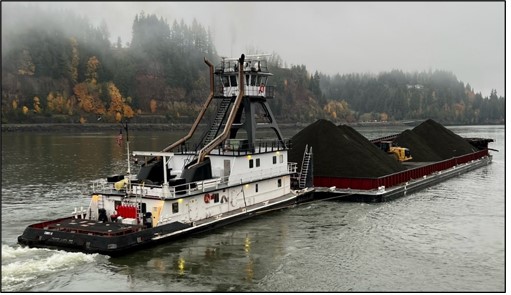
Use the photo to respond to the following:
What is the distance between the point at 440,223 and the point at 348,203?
762 cm

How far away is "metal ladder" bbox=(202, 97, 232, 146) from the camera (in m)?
33.5

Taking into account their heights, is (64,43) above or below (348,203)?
above

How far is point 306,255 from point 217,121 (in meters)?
12.3

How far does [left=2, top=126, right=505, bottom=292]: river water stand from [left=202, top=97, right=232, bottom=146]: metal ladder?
20.4 feet

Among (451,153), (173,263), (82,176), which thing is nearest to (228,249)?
(173,263)

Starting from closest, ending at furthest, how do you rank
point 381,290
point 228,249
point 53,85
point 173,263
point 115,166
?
point 381,290
point 173,263
point 228,249
point 115,166
point 53,85

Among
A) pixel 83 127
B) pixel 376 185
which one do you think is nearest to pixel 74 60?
pixel 83 127

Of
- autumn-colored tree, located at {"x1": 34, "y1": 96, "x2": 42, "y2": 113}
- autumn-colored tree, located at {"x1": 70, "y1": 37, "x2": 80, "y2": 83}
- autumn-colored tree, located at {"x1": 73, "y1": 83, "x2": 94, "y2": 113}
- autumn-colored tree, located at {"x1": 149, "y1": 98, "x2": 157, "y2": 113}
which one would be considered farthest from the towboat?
autumn-colored tree, located at {"x1": 70, "y1": 37, "x2": 80, "y2": 83}

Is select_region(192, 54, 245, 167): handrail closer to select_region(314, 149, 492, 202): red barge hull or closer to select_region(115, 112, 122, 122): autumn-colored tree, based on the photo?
select_region(314, 149, 492, 202): red barge hull

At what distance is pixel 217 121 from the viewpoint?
33594 mm

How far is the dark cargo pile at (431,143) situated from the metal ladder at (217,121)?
28019 millimetres

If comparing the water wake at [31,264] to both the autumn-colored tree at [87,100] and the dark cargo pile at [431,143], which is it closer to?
the dark cargo pile at [431,143]

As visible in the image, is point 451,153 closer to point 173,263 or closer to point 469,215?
point 469,215

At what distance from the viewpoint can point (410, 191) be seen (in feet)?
137
